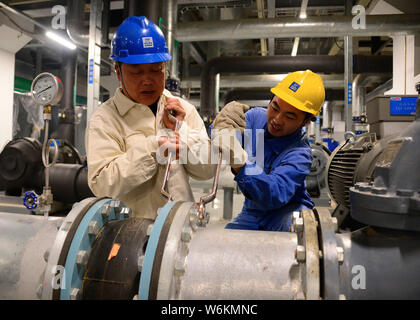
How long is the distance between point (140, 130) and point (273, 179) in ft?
1.78

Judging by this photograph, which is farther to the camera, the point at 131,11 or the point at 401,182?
the point at 131,11

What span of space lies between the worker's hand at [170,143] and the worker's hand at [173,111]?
82 mm

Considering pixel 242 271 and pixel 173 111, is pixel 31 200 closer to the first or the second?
pixel 173 111

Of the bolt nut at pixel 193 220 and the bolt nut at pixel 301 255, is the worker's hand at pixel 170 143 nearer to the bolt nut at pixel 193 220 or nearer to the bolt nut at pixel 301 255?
the bolt nut at pixel 193 220

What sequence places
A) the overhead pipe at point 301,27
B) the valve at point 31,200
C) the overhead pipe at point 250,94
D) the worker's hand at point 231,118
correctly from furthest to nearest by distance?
the overhead pipe at point 250,94, the overhead pipe at point 301,27, the valve at point 31,200, the worker's hand at point 231,118

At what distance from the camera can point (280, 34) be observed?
11.8ft

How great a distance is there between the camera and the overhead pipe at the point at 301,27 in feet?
10.9

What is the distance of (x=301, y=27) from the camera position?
3510 mm

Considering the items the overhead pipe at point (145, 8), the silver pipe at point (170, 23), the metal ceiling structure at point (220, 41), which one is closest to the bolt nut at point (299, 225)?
the overhead pipe at point (145, 8)

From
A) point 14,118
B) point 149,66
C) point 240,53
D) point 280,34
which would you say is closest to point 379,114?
point 149,66

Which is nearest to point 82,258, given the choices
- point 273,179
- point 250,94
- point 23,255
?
point 23,255

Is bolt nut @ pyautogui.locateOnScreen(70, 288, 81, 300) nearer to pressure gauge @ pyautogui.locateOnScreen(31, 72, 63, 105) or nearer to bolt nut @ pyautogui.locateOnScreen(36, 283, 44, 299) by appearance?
bolt nut @ pyautogui.locateOnScreen(36, 283, 44, 299)
